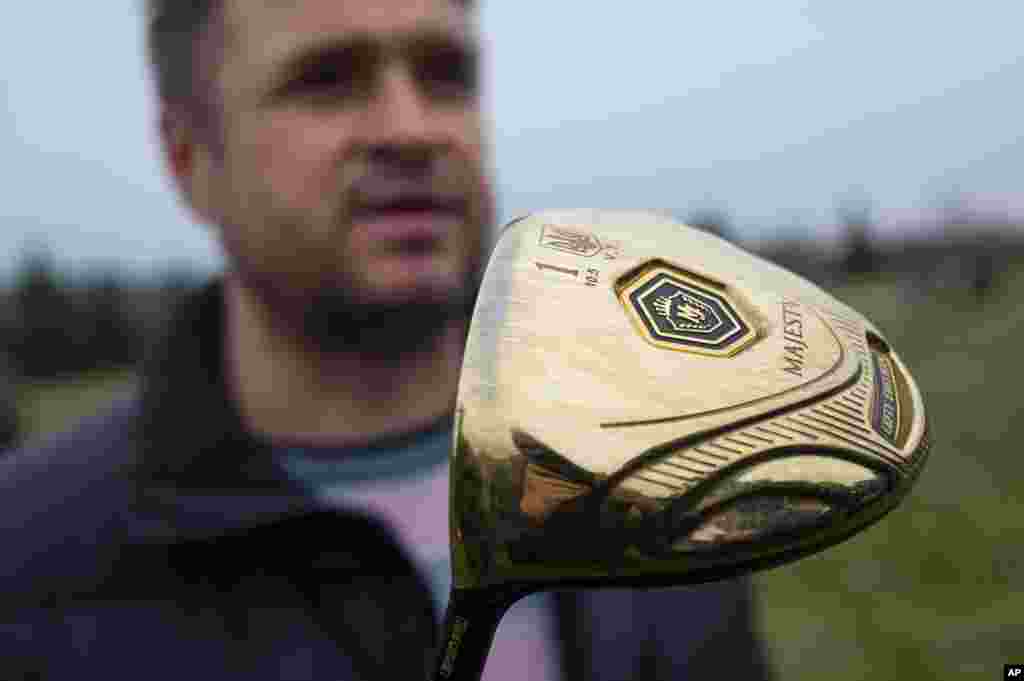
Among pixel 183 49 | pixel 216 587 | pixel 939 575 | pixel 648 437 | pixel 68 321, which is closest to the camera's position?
pixel 648 437

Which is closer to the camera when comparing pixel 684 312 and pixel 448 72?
pixel 684 312

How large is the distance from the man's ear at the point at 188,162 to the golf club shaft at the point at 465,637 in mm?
578

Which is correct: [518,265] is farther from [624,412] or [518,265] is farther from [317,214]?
[317,214]

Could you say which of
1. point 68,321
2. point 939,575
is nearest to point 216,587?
point 939,575

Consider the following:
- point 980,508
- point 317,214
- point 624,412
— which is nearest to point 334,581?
point 317,214

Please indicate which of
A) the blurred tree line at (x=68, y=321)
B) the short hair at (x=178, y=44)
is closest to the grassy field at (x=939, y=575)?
the short hair at (x=178, y=44)

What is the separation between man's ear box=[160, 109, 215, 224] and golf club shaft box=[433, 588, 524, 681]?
58 centimetres

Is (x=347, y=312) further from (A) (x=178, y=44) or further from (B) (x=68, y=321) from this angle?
(B) (x=68, y=321)

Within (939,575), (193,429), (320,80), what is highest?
(320,80)

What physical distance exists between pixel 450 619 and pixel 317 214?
46 centimetres

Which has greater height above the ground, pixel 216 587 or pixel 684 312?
pixel 684 312

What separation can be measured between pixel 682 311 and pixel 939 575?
2.17m

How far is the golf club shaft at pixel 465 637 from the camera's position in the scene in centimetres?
37

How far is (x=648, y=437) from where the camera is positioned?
0.32m
